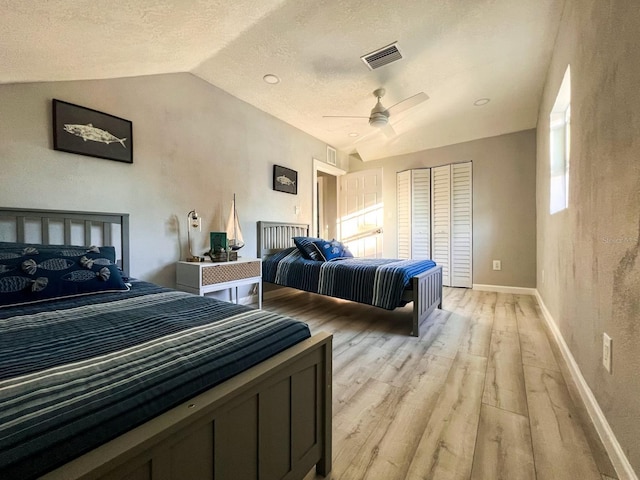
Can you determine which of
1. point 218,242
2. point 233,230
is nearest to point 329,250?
point 233,230

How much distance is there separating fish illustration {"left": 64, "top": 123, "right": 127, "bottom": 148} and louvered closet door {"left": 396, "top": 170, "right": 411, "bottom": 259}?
4.00m

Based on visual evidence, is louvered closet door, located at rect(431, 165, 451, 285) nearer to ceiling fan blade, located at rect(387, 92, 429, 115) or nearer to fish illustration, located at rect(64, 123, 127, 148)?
ceiling fan blade, located at rect(387, 92, 429, 115)

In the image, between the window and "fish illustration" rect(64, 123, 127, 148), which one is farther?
the window

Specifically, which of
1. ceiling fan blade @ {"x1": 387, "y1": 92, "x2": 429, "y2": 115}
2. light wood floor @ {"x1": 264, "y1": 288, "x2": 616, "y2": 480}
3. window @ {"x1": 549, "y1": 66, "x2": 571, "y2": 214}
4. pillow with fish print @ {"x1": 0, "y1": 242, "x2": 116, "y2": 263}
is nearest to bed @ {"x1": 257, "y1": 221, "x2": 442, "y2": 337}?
light wood floor @ {"x1": 264, "y1": 288, "x2": 616, "y2": 480}

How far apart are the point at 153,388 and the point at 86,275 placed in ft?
4.07

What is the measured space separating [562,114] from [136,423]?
362 centimetres

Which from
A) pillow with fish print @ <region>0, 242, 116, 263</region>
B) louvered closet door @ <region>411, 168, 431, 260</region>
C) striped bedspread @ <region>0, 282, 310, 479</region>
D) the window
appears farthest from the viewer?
louvered closet door @ <region>411, 168, 431, 260</region>

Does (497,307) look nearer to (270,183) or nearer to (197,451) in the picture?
(270,183)

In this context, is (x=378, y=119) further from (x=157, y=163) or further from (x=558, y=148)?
(x=157, y=163)

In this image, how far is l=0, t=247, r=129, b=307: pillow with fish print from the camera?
129cm

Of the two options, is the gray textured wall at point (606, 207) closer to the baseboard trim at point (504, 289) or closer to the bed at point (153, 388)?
the bed at point (153, 388)

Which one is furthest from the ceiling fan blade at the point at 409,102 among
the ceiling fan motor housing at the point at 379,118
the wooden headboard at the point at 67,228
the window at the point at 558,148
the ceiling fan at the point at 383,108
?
the wooden headboard at the point at 67,228

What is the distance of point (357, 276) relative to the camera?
8.91ft

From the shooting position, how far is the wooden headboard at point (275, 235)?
3539 mm
